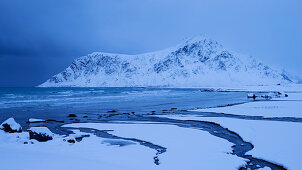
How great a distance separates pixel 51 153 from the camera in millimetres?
8438

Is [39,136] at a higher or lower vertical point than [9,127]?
lower

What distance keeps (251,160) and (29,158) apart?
7.57 meters

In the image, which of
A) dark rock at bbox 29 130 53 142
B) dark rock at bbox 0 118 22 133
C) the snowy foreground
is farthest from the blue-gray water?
the snowy foreground

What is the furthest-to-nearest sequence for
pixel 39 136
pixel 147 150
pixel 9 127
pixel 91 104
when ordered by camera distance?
pixel 91 104
pixel 9 127
pixel 39 136
pixel 147 150

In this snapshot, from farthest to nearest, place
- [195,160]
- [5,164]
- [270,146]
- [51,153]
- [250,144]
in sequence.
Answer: [250,144] < [270,146] < [51,153] < [195,160] < [5,164]

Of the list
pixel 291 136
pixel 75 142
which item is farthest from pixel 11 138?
pixel 291 136

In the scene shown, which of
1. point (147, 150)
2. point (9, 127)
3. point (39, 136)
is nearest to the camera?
point (147, 150)

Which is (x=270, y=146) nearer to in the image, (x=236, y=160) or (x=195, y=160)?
(x=236, y=160)

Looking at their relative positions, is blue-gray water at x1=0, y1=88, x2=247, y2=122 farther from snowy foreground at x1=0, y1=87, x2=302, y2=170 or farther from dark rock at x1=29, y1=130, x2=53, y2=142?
snowy foreground at x1=0, y1=87, x2=302, y2=170

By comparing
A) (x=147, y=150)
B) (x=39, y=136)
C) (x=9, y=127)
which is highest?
(x=9, y=127)

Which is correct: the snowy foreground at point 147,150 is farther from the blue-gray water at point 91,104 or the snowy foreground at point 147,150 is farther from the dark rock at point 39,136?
the blue-gray water at point 91,104

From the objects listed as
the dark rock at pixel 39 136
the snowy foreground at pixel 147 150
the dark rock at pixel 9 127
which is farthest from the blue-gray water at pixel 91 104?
the snowy foreground at pixel 147 150

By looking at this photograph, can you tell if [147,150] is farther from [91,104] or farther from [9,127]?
[91,104]

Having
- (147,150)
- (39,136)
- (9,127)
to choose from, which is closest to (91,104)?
(9,127)
